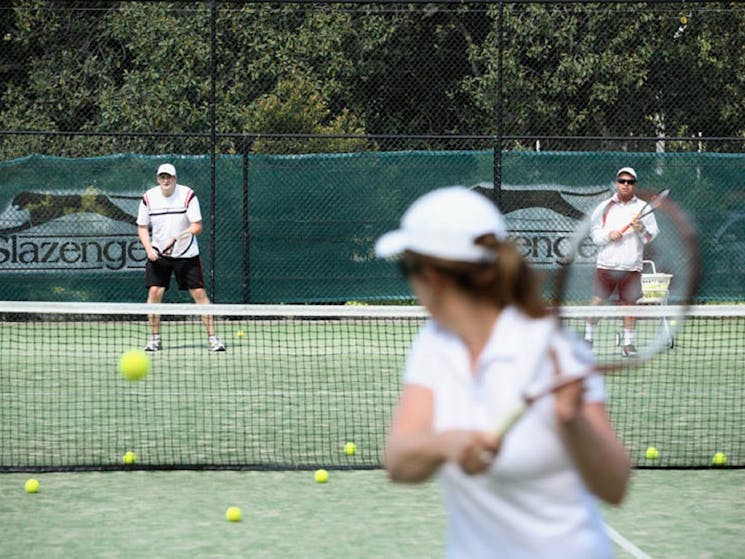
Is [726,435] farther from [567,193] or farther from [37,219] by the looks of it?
[37,219]

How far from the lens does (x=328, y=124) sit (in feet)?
60.3

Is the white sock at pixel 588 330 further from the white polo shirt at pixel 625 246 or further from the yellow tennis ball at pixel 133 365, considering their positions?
the yellow tennis ball at pixel 133 365

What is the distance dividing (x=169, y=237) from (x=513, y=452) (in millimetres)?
9646

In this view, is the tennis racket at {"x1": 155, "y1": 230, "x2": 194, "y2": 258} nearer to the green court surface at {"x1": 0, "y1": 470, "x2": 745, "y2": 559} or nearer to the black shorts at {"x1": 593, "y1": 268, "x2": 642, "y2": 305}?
the black shorts at {"x1": 593, "y1": 268, "x2": 642, "y2": 305}

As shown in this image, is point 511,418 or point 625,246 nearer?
point 511,418

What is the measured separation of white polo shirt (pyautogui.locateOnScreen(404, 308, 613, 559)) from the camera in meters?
2.02

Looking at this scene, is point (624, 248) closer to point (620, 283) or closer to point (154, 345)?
point (620, 283)

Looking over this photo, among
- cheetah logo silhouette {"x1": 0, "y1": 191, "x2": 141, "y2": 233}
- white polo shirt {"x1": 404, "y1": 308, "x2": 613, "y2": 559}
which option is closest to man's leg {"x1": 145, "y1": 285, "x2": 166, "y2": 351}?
cheetah logo silhouette {"x1": 0, "y1": 191, "x2": 141, "y2": 233}

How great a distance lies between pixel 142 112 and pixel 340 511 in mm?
13945

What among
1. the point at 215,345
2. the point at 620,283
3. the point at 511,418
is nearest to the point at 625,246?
the point at 620,283

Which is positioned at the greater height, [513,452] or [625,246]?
[513,452]

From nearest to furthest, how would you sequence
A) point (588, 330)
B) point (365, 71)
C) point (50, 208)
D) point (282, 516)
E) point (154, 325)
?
point (282, 516), point (588, 330), point (154, 325), point (50, 208), point (365, 71)

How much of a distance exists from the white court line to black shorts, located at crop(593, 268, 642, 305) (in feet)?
16.5

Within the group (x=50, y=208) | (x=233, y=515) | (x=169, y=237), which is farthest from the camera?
(x=50, y=208)
